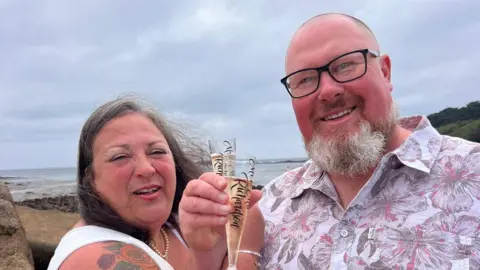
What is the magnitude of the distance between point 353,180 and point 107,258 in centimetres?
167

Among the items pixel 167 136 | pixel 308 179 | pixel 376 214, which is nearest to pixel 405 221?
pixel 376 214

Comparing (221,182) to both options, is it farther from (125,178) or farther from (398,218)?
(398,218)

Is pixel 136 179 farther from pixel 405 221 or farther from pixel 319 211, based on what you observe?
pixel 405 221

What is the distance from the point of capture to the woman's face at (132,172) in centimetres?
309

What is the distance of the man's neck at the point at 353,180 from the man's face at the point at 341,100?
0.08 m

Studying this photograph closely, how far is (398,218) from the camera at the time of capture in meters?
2.82

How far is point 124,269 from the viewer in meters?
2.56

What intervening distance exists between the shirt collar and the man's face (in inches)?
6.4

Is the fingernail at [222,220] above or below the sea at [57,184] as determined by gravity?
above

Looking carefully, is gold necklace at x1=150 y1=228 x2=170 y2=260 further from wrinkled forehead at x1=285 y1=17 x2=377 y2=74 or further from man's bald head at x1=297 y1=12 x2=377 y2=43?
man's bald head at x1=297 y1=12 x2=377 y2=43

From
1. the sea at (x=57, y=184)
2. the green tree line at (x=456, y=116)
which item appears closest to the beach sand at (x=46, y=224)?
the sea at (x=57, y=184)

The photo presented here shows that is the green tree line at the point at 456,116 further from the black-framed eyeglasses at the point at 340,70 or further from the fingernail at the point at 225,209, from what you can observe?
the fingernail at the point at 225,209

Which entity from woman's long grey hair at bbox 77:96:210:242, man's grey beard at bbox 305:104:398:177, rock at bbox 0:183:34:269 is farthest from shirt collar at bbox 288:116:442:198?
rock at bbox 0:183:34:269

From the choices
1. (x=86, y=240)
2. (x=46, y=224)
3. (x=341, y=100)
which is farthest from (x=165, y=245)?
(x=46, y=224)
